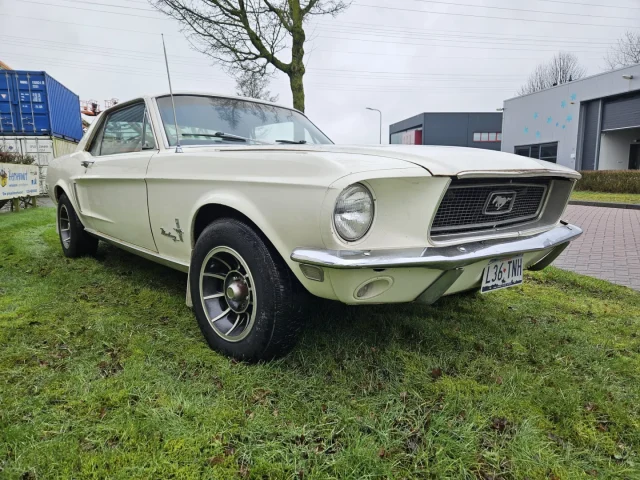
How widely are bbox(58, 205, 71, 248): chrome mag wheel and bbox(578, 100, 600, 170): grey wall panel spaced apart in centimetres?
2501

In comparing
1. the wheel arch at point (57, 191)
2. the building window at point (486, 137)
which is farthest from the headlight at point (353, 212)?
the building window at point (486, 137)

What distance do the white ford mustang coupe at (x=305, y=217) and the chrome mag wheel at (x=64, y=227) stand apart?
67.8 inches

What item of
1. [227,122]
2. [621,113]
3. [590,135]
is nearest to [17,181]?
[227,122]

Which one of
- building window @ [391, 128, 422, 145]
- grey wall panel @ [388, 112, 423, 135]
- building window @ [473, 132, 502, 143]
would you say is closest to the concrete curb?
building window @ [391, 128, 422, 145]

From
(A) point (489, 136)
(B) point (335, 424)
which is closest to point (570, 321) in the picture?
(B) point (335, 424)

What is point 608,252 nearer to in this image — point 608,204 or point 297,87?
point 608,204

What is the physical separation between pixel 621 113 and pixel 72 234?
24.9 m

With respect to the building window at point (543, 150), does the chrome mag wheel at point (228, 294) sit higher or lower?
lower

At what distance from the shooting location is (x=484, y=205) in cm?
233

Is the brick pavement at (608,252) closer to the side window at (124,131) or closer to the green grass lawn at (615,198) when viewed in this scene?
the side window at (124,131)

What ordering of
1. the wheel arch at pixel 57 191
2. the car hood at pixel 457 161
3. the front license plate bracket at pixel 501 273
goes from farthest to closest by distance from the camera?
the wheel arch at pixel 57 191
the front license plate bracket at pixel 501 273
the car hood at pixel 457 161

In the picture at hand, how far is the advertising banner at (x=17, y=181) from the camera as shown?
8.42 metres

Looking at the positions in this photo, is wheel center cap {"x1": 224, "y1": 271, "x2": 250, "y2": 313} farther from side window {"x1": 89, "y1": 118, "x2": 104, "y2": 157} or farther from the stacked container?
the stacked container

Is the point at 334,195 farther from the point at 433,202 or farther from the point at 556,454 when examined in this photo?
the point at 556,454
